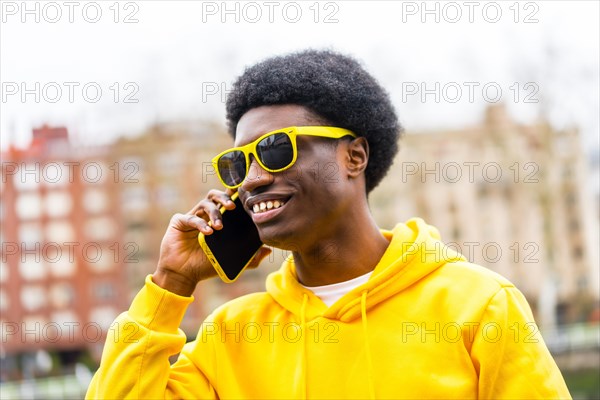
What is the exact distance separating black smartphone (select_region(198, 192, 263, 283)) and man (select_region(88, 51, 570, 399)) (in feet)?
0.16

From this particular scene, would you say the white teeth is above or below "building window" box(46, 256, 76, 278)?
above

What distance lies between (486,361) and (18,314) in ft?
158

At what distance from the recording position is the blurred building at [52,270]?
1869 inches

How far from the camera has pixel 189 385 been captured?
2787 mm

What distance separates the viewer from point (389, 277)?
107 inches

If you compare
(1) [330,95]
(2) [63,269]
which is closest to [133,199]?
(2) [63,269]

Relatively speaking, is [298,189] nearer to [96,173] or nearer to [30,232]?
[96,173]

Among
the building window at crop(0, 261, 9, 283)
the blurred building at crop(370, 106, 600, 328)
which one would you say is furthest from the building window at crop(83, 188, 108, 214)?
the blurred building at crop(370, 106, 600, 328)

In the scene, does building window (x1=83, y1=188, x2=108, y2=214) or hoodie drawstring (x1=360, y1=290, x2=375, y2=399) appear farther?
building window (x1=83, y1=188, x2=108, y2=214)

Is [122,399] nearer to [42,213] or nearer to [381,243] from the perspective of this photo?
[381,243]

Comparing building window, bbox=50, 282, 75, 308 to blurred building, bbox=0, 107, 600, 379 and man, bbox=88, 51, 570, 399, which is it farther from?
man, bbox=88, 51, 570, 399

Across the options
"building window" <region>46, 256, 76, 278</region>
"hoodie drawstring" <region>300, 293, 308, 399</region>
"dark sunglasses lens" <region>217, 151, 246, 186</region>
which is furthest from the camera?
"building window" <region>46, 256, 76, 278</region>

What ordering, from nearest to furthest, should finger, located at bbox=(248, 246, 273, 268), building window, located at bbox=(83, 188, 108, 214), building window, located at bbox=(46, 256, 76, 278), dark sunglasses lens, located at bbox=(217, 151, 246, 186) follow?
1. dark sunglasses lens, located at bbox=(217, 151, 246, 186)
2. finger, located at bbox=(248, 246, 273, 268)
3. building window, located at bbox=(83, 188, 108, 214)
4. building window, located at bbox=(46, 256, 76, 278)

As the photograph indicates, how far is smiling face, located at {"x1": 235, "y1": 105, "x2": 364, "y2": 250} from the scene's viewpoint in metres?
2.68
